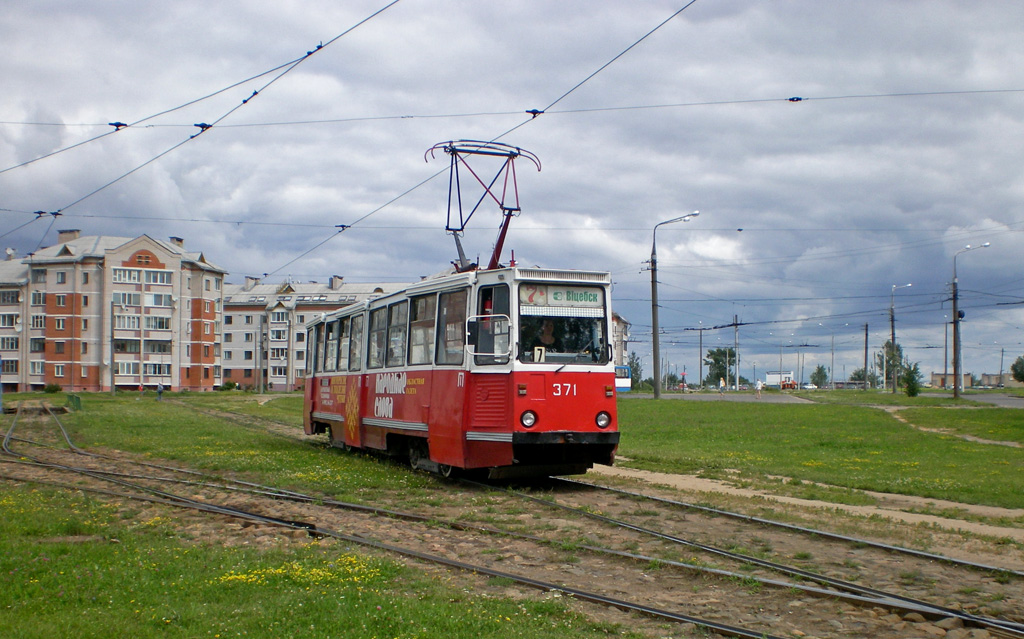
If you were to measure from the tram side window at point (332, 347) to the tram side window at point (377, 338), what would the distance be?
10.2ft

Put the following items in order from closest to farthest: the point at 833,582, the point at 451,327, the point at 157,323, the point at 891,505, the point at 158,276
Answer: the point at 833,582 < the point at 891,505 < the point at 451,327 < the point at 158,276 < the point at 157,323

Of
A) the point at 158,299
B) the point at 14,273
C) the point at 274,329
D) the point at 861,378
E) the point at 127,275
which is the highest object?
the point at 14,273

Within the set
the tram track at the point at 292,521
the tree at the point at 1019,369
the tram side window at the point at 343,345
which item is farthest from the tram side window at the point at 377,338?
the tree at the point at 1019,369

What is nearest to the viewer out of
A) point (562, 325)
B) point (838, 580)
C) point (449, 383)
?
point (838, 580)

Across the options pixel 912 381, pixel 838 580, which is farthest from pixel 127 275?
pixel 838 580

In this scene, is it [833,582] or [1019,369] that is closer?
[833,582]

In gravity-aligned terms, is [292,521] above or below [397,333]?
below

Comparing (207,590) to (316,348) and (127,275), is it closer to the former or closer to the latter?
(316,348)

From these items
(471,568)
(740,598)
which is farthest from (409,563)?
(740,598)

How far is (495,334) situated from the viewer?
13.5m

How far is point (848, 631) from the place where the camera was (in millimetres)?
6355

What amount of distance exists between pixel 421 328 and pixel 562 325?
2962 mm

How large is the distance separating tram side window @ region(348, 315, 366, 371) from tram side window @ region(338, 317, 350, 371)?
400 mm

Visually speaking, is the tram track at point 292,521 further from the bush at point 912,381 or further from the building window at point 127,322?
the building window at point 127,322
